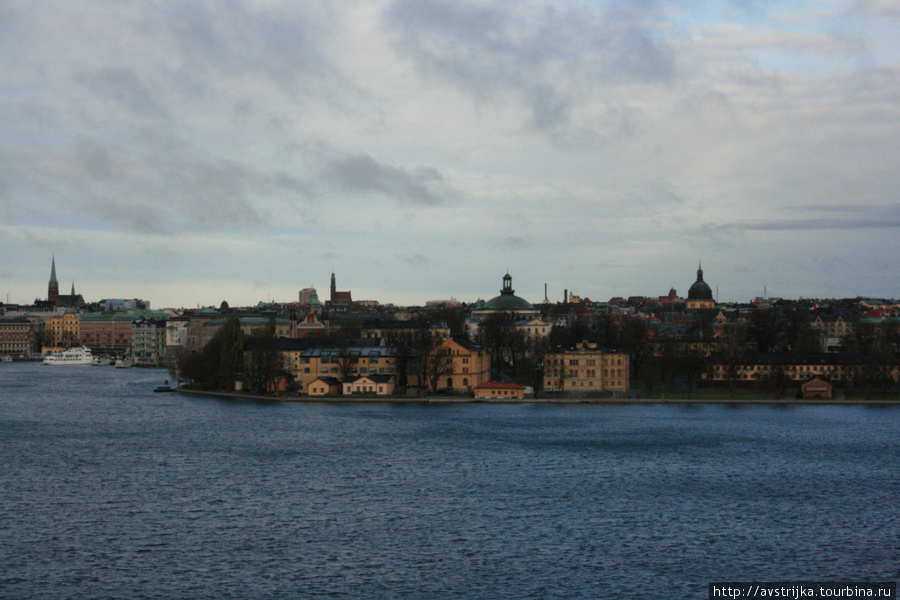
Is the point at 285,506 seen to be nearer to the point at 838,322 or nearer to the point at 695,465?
the point at 695,465

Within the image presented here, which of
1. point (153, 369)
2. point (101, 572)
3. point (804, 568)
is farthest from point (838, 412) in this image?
point (153, 369)

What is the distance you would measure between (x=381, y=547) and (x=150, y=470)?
41.9 ft

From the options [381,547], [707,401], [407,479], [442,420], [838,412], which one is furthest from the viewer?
[707,401]

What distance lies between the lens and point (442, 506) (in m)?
28.3

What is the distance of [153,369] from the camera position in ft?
357

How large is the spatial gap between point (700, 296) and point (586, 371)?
295ft

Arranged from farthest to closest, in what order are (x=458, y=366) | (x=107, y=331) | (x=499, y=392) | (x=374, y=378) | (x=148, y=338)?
(x=107, y=331)
(x=148, y=338)
(x=458, y=366)
(x=374, y=378)
(x=499, y=392)

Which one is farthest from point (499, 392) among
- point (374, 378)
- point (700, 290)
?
point (700, 290)

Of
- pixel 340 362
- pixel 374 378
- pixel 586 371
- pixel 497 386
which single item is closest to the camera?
pixel 497 386

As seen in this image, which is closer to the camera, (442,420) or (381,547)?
(381,547)

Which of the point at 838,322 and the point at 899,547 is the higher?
the point at 838,322

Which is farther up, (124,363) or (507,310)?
(507,310)

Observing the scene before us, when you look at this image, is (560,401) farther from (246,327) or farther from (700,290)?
(700,290)

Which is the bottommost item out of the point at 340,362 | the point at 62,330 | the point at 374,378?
the point at 374,378
